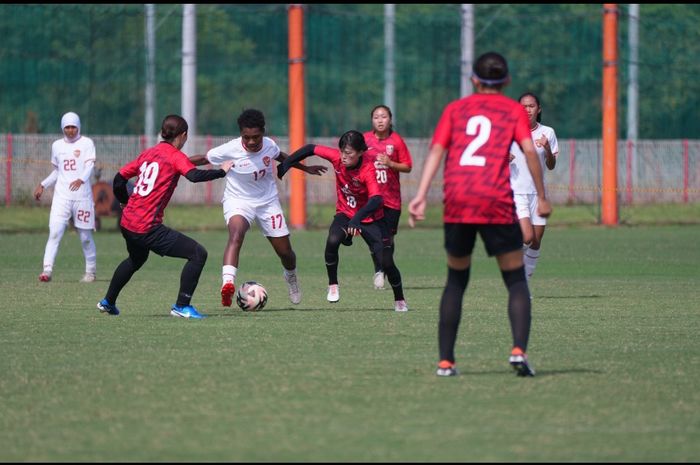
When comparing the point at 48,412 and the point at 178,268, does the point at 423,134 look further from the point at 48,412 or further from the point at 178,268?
the point at 48,412

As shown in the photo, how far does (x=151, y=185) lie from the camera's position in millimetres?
12062

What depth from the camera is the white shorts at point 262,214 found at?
517 inches

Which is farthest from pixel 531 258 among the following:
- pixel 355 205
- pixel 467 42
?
pixel 467 42

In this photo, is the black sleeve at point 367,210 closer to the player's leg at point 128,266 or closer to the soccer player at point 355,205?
the soccer player at point 355,205

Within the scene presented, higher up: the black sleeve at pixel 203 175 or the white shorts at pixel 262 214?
the black sleeve at pixel 203 175

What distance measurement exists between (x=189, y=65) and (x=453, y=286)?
2289cm

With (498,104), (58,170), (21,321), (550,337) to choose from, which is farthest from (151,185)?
(58,170)

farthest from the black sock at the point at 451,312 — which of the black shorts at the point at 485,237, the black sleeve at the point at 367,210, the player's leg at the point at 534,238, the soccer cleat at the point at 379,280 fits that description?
the soccer cleat at the point at 379,280

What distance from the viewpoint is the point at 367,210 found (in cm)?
1309

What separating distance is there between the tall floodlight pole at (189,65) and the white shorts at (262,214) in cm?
1698

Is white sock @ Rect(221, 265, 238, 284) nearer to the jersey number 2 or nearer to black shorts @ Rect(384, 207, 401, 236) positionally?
black shorts @ Rect(384, 207, 401, 236)

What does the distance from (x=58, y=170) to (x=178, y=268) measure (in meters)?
2.79

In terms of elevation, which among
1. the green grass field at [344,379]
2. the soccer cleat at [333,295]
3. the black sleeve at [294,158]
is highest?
the black sleeve at [294,158]

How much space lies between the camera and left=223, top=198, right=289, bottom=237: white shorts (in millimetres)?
13133
